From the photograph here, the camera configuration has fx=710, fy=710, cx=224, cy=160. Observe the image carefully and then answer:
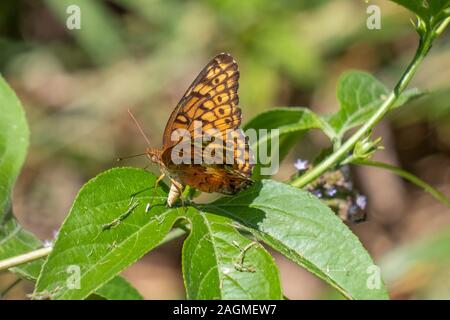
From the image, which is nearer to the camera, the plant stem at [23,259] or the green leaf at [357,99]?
the plant stem at [23,259]

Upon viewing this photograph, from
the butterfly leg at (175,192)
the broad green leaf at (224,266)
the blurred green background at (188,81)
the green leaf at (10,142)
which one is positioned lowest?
the broad green leaf at (224,266)

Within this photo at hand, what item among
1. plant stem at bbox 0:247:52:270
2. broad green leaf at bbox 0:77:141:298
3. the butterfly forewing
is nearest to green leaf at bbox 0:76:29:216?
broad green leaf at bbox 0:77:141:298

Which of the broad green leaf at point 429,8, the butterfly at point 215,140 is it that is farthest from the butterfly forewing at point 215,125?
the broad green leaf at point 429,8

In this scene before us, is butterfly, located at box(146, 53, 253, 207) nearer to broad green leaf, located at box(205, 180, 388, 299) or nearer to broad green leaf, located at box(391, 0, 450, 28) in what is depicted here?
broad green leaf, located at box(205, 180, 388, 299)

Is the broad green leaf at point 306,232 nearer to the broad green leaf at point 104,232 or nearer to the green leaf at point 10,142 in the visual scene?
the broad green leaf at point 104,232

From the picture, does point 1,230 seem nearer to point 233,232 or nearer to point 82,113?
point 233,232

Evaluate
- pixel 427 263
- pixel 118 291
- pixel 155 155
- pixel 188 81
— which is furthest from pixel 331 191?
pixel 188 81

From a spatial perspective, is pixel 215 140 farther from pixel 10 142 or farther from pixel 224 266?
pixel 10 142
